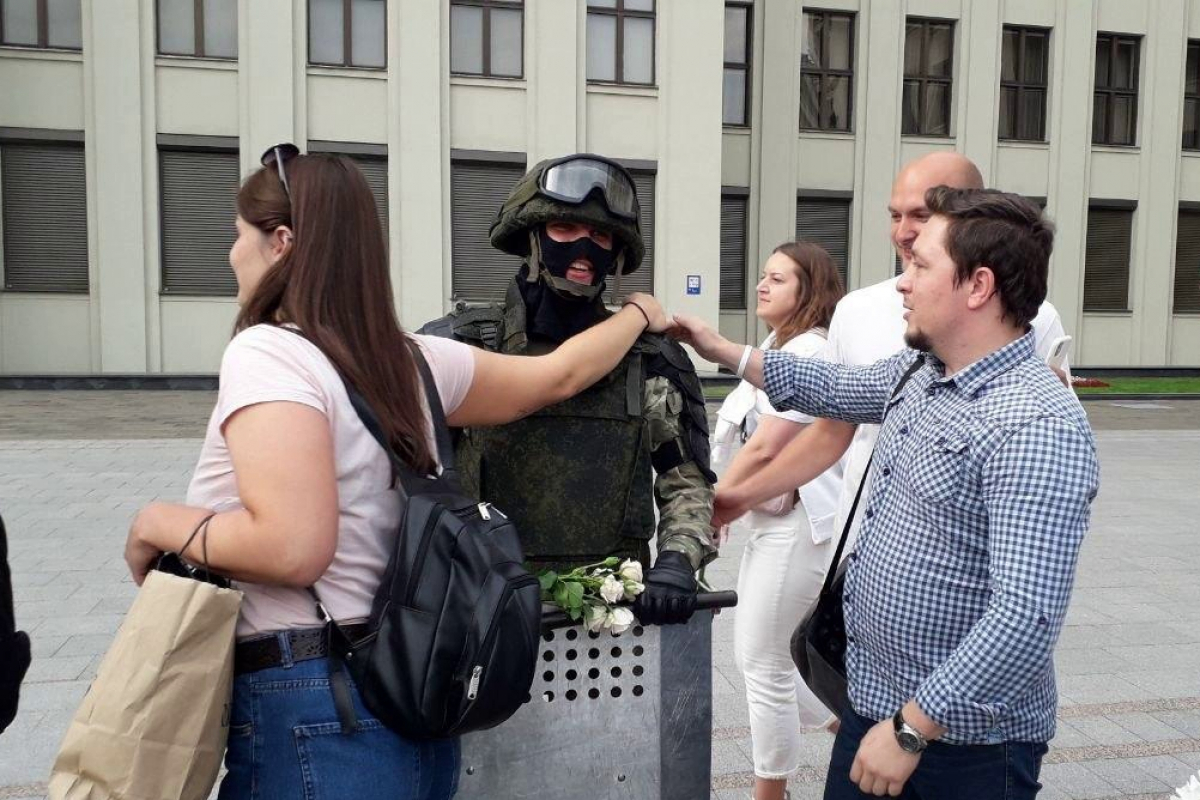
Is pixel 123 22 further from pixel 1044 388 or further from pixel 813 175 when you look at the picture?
pixel 1044 388

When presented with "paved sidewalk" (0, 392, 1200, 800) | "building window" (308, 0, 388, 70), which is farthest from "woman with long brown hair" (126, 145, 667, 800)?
"building window" (308, 0, 388, 70)

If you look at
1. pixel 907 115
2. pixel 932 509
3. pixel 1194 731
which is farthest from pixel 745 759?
pixel 907 115

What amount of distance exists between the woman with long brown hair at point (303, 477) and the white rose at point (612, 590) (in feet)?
1.44

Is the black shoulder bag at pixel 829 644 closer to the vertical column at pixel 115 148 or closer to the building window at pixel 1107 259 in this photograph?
the vertical column at pixel 115 148

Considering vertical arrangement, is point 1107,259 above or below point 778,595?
above

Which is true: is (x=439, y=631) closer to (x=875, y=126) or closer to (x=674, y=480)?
(x=674, y=480)

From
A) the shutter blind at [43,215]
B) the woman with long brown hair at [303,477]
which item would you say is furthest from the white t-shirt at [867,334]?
the shutter blind at [43,215]

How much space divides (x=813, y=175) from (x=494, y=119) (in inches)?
298

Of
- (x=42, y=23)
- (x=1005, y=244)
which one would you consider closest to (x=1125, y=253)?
(x=42, y=23)

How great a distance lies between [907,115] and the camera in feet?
76.9

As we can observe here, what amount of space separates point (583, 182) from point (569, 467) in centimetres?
69

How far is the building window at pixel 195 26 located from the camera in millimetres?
18391

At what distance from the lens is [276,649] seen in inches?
63.9

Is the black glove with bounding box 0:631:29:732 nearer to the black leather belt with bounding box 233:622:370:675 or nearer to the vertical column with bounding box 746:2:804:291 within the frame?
the black leather belt with bounding box 233:622:370:675
